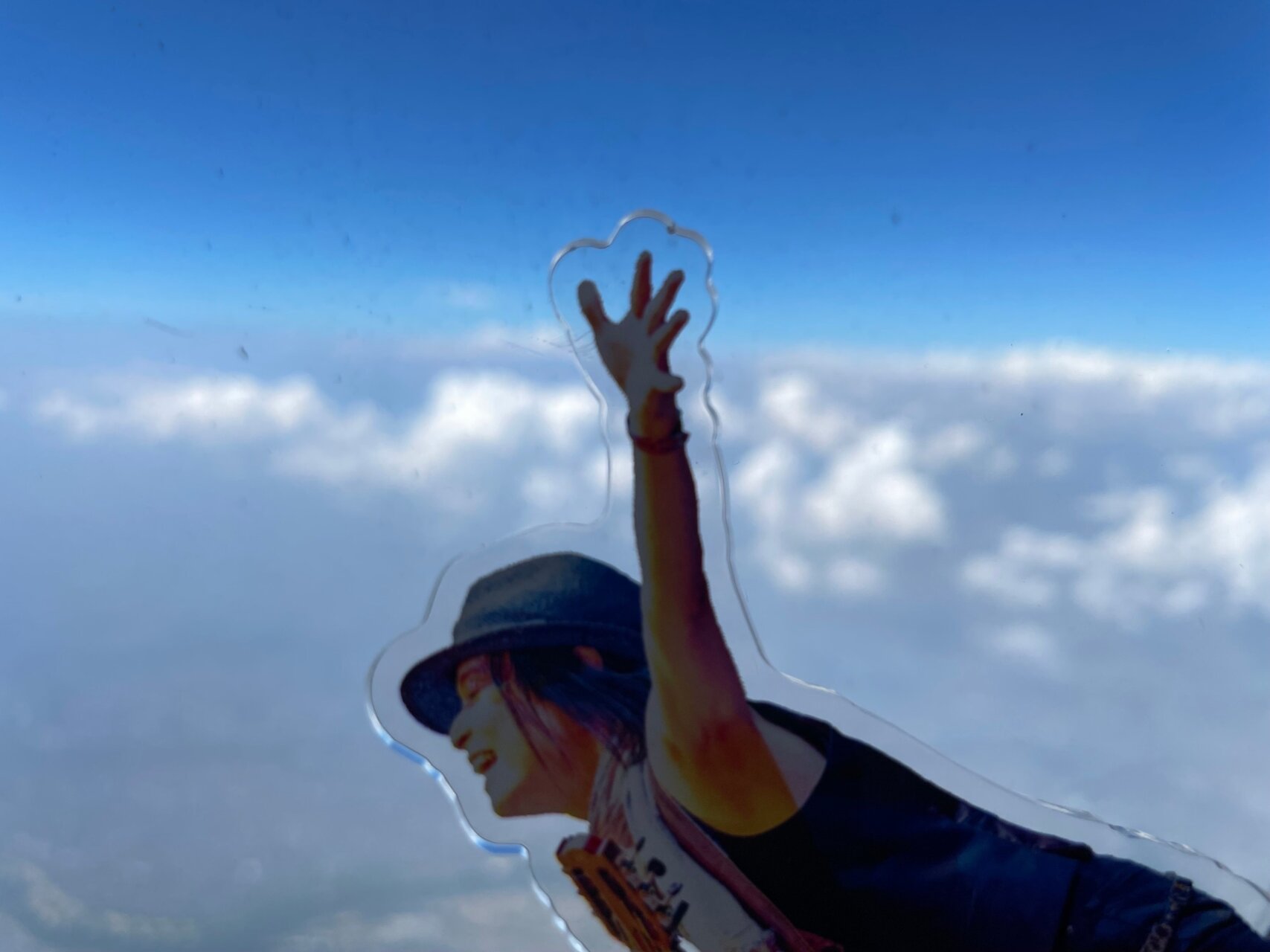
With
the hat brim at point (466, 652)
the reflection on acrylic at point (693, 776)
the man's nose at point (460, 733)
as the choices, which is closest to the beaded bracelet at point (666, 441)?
the reflection on acrylic at point (693, 776)

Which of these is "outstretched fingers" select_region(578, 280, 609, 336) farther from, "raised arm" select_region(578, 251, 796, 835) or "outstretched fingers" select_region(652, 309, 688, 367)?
"outstretched fingers" select_region(652, 309, 688, 367)

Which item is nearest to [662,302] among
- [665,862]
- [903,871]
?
[665,862]

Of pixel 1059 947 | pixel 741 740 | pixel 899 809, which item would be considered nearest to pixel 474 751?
pixel 741 740

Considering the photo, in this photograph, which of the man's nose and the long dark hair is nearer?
the long dark hair

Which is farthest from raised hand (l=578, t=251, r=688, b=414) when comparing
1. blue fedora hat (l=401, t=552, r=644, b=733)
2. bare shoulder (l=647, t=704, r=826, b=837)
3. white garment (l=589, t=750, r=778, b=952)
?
white garment (l=589, t=750, r=778, b=952)

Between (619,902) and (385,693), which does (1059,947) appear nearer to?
(619,902)

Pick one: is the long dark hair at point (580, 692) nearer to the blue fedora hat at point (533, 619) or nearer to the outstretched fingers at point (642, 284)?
the blue fedora hat at point (533, 619)

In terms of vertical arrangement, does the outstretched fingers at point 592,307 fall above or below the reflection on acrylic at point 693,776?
above

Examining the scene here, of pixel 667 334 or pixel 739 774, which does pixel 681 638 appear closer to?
pixel 739 774
